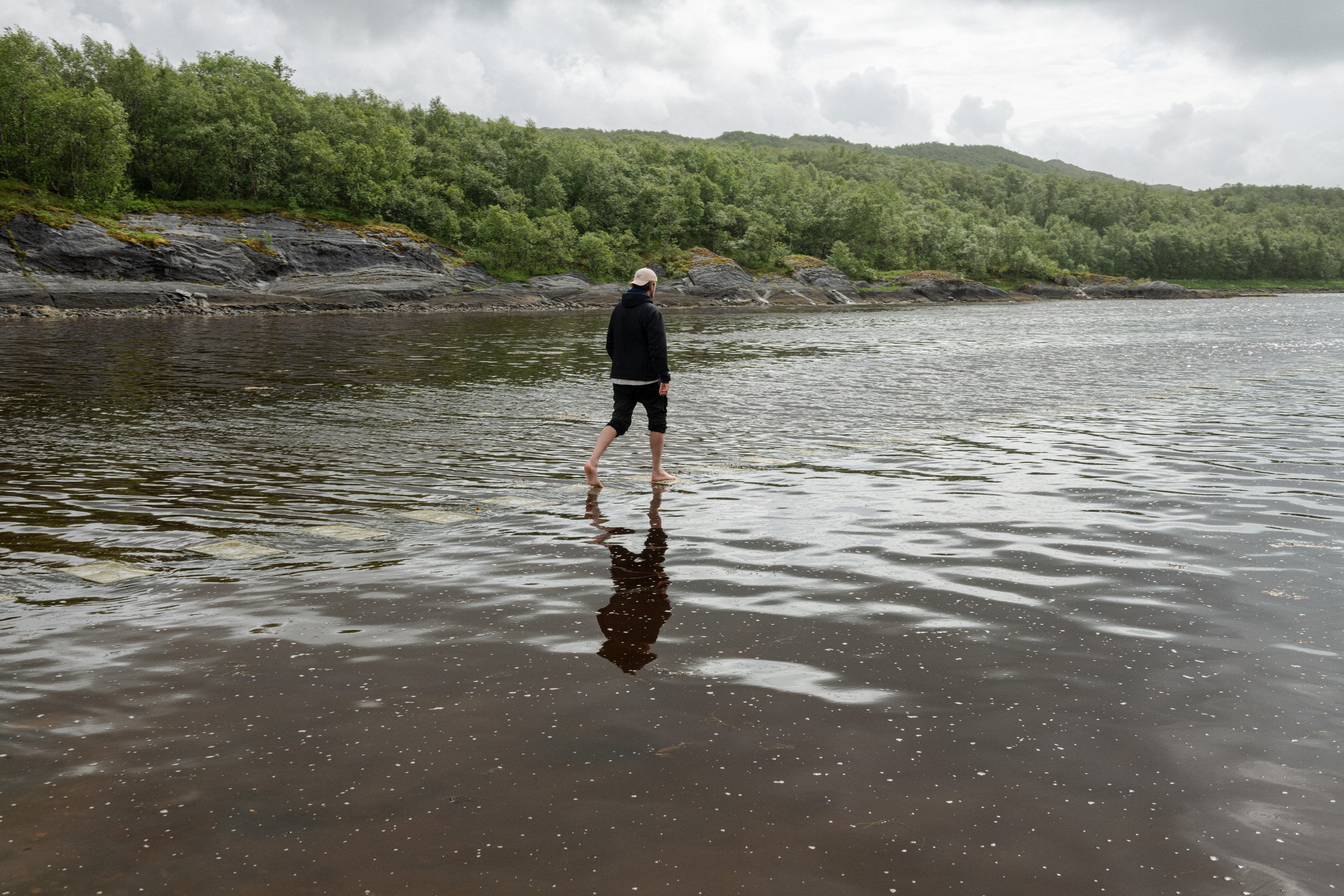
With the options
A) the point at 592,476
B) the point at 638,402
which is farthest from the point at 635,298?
the point at 592,476

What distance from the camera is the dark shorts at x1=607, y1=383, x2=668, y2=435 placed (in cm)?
1202

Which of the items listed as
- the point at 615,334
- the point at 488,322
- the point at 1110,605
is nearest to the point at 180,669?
the point at 1110,605

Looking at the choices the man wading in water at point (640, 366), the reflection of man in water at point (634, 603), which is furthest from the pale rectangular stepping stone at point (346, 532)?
the man wading in water at point (640, 366)

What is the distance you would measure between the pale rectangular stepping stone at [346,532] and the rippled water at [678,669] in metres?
0.15

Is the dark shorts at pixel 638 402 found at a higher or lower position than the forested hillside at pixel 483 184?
lower

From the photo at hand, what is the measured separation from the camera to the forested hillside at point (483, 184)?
77938 millimetres

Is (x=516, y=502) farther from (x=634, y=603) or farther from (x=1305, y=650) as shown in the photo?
(x=1305, y=650)

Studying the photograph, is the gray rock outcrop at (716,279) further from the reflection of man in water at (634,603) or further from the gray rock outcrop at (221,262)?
the reflection of man in water at (634,603)

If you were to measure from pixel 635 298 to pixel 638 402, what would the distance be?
4.92 feet

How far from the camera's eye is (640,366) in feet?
40.0

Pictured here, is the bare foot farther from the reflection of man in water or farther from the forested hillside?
the forested hillside

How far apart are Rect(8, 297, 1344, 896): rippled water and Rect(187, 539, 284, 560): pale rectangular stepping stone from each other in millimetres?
119

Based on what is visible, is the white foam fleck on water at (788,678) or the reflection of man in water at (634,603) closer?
the white foam fleck on water at (788,678)

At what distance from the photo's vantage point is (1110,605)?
6.80 meters
